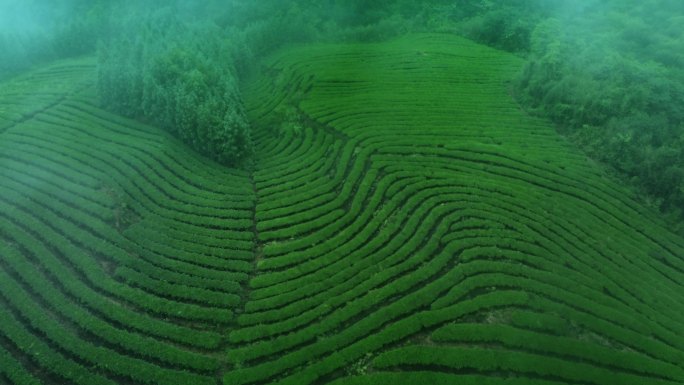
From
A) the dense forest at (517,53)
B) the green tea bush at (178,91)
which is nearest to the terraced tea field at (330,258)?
the green tea bush at (178,91)

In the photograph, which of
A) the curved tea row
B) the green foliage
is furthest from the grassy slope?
the green foliage

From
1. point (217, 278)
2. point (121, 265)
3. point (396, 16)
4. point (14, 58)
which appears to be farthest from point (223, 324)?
Result: point (396, 16)

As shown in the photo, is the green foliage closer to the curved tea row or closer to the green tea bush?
the curved tea row

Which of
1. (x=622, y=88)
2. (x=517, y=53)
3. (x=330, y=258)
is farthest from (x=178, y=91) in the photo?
(x=517, y=53)

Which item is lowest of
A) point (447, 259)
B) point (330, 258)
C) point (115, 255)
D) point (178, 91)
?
→ point (447, 259)

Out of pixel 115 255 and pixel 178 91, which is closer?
pixel 115 255

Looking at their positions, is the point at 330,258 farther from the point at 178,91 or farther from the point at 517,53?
the point at 517,53

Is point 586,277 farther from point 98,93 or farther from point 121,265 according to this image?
point 98,93
